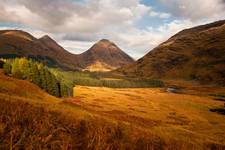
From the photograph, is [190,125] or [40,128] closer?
[40,128]

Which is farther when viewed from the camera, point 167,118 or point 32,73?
point 32,73

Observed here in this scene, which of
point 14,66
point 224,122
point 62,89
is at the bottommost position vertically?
point 224,122

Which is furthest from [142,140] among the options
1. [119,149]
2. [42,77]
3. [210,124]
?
[42,77]

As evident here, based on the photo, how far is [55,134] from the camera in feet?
20.1

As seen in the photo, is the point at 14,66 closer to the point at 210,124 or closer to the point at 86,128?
the point at 210,124

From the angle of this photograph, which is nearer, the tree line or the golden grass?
the golden grass

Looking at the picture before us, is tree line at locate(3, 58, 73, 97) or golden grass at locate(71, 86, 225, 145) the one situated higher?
tree line at locate(3, 58, 73, 97)

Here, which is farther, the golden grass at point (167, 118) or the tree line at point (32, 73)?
the tree line at point (32, 73)

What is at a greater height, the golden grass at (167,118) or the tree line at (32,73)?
the tree line at (32,73)

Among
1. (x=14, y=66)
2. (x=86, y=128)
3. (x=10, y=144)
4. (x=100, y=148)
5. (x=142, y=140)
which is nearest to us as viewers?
(x=10, y=144)

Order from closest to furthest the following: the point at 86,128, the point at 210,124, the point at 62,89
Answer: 1. the point at 86,128
2. the point at 210,124
3. the point at 62,89

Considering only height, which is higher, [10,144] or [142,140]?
[10,144]

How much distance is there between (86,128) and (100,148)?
1772 mm

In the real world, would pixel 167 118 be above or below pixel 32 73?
below
